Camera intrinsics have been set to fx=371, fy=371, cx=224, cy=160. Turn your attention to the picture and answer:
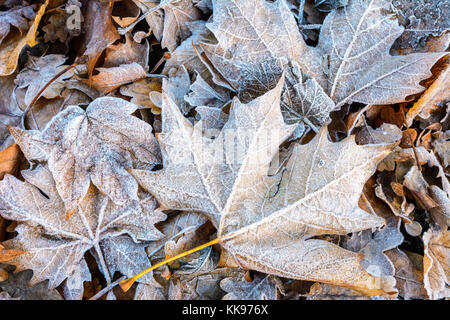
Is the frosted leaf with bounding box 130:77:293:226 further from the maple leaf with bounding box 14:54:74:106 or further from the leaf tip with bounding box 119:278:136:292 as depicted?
the maple leaf with bounding box 14:54:74:106

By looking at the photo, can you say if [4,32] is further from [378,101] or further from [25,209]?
[378,101]

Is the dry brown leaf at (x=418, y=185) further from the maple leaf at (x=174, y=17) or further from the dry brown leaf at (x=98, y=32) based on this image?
the dry brown leaf at (x=98, y=32)

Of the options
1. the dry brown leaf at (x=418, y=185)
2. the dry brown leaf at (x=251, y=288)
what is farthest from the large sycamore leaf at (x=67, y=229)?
the dry brown leaf at (x=418, y=185)

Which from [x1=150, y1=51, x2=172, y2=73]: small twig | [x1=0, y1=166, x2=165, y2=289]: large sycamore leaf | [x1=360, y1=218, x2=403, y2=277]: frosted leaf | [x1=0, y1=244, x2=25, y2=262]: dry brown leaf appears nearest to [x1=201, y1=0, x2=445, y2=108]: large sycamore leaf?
[x1=150, y1=51, x2=172, y2=73]: small twig

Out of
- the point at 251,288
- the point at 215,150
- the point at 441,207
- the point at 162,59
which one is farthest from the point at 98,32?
the point at 441,207
